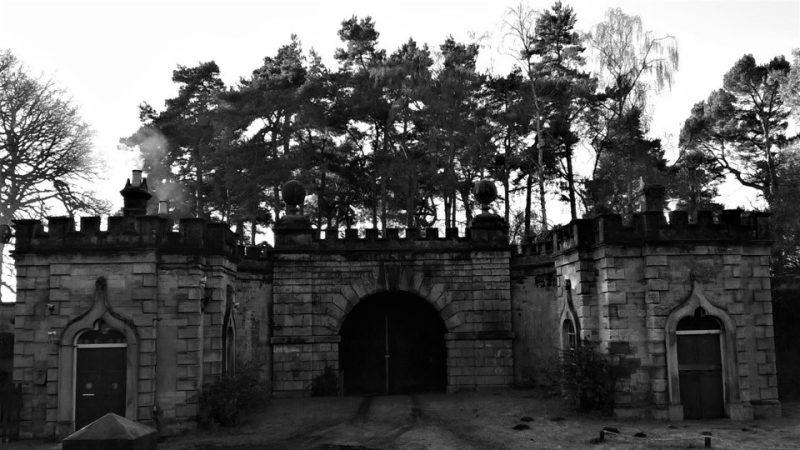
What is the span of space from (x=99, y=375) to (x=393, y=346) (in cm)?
933

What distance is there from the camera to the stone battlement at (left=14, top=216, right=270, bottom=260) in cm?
1505

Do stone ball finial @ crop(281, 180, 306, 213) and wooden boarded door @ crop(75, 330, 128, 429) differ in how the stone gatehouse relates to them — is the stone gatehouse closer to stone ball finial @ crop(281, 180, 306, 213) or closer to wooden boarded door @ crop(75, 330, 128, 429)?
wooden boarded door @ crop(75, 330, 128, 429)

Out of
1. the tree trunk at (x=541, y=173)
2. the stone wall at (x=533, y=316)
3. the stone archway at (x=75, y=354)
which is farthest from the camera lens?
the tree trunk at (x=541, y=173)

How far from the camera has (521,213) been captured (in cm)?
3145

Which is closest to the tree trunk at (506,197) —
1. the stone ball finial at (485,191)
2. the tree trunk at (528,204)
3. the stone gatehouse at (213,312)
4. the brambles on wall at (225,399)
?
the tree trunk at (528,204)

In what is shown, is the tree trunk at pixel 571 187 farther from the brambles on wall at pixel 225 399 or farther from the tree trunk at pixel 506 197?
the brambles on wall at pixel 225 399

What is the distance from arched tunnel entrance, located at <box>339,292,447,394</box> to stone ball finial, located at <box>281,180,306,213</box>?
3.90 m

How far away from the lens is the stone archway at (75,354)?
47.8 feet

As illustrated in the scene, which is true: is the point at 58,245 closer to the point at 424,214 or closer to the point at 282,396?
the point at 282,396

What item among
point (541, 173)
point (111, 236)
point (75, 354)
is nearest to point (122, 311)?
point (75, 354)

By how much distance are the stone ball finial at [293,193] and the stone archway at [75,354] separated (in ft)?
21.2

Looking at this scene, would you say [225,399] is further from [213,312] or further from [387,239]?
[387,239]

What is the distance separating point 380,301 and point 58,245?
993 centimetres

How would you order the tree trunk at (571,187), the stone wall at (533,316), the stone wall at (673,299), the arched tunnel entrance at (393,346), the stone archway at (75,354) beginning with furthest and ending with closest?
1. the tree trunk at (571,187)
2. the arched tunnel entrance at (393,346)
3. the stone wall at (533,316)
4. the stone wall at (673,299)
5. the stone archway at (75,354)
